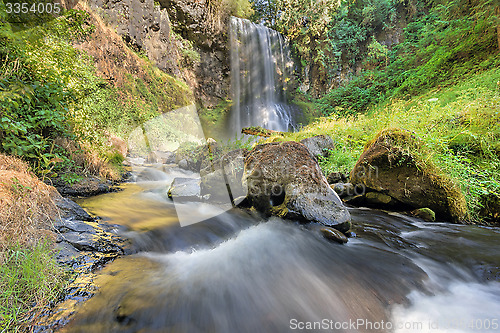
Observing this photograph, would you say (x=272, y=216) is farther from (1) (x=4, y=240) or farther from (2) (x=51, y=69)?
(2) (x=51, y=69)

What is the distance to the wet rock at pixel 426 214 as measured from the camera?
3.30 metres

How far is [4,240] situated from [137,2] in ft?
46.6

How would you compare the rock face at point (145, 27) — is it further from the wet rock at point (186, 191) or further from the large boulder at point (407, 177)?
the large boulder at point (407, 177)

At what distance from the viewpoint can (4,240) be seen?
1.42 m

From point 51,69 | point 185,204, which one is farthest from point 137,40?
point 185,204

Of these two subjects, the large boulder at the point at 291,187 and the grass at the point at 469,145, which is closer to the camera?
the large boulder at the point at 291,187

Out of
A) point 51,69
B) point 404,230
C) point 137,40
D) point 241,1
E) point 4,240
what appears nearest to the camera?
point 4,240

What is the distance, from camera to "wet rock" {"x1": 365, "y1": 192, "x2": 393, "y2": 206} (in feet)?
12.5

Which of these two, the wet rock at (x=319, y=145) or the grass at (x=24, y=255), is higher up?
the wet rock at (x=319, y=145)

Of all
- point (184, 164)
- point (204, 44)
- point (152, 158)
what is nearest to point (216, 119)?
point (204, 44)

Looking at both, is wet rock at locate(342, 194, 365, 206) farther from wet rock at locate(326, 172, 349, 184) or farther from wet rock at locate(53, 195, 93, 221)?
wet rock at locate(53, 195, 93, 221)

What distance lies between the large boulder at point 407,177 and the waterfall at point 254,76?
1247cm

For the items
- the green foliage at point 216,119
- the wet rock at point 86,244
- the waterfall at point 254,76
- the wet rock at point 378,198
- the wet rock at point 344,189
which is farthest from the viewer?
the waterfall at point 254,76

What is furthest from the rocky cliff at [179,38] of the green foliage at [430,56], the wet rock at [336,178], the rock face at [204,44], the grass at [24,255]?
the wet rock at [336,178]
